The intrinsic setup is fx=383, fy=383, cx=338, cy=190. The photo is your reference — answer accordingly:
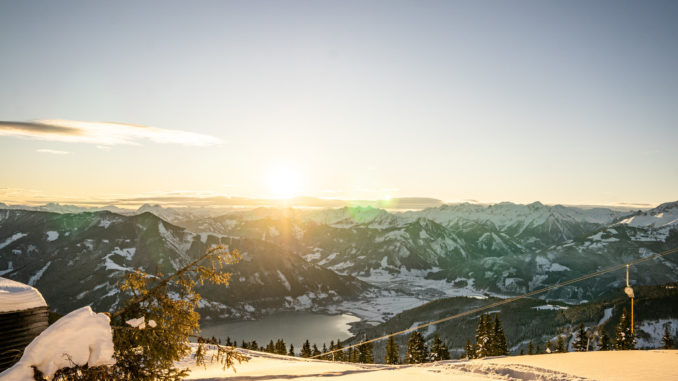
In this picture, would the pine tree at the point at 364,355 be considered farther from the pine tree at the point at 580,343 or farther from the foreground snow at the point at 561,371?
the foreground snow at the point at 561,371

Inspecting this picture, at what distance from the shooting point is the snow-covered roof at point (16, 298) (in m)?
12.7

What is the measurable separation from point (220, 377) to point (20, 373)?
14.8m

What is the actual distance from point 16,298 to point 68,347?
774cm

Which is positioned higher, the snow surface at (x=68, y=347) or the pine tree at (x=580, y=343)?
the snow surface at (x=68, y=347)

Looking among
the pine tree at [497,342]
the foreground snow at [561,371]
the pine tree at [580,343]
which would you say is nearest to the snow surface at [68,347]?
the foreground snow at [561,371]

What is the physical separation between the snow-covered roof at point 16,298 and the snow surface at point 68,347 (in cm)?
699

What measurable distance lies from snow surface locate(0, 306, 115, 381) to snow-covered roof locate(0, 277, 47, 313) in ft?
22.9

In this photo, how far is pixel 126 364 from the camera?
871cm

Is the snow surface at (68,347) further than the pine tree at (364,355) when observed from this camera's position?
No

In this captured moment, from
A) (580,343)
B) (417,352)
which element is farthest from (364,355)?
(580,343)

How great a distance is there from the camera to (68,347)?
769 centimetres

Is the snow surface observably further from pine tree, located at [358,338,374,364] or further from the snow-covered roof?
pine tree, located at [358,338,374,364]

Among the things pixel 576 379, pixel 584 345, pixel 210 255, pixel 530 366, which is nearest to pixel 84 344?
pixel 210 255

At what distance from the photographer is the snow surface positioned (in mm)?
7367
